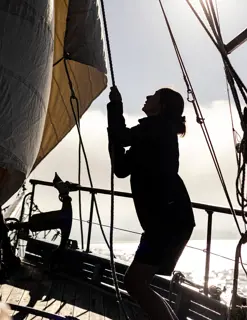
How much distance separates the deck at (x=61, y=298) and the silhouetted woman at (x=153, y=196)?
1490mm

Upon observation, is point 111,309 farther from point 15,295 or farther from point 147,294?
point 147,294

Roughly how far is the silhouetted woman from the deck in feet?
4.89

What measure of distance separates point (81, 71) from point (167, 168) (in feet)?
15.6

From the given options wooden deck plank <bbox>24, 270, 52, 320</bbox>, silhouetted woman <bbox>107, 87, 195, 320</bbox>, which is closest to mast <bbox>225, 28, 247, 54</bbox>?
silhouetted woman <bbox>107, 87, 195, 320</bbox>

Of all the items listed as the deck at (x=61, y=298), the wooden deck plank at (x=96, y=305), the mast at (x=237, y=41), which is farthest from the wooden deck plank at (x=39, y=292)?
the mast at (x=237, y=41)

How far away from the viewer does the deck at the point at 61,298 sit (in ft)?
12.9

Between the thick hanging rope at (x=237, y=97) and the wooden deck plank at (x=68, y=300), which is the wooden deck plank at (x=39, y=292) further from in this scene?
the thick hanging rope at (x=237, y=97)

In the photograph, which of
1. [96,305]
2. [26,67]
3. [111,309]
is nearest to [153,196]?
[26,67]

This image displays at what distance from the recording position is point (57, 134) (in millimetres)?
7516

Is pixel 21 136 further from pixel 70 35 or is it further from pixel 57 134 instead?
pixel 57 134

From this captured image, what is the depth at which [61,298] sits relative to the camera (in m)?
4.36

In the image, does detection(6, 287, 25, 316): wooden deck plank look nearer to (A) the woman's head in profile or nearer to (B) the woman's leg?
(B) the woman's leg

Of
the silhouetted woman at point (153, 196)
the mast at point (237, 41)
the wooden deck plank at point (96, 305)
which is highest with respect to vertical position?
the mast at point (237, 41)

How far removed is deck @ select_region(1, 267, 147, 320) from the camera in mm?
3943
